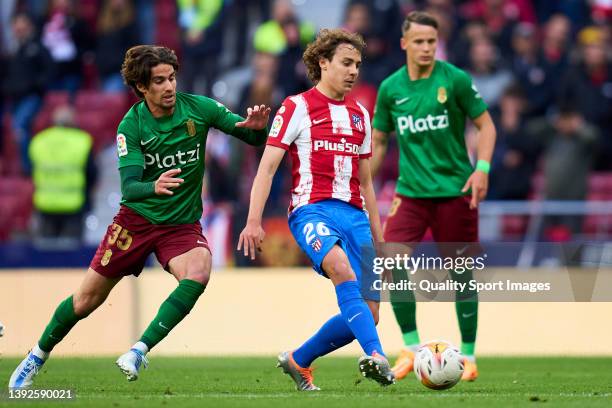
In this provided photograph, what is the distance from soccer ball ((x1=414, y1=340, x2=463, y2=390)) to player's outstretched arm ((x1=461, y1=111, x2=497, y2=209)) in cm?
178

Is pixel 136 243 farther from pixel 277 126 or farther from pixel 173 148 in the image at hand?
pixel 277 126

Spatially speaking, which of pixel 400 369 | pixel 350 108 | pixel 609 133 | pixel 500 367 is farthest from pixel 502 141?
pixel 350 108

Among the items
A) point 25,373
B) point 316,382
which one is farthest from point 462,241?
point 25,373

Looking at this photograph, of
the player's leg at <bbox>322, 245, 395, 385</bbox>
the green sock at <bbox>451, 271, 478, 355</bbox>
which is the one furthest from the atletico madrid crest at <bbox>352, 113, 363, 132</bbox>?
the green sock at <bbox>451, 271, 478, 355</bbox>

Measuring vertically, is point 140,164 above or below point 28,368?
above

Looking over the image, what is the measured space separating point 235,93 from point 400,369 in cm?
946

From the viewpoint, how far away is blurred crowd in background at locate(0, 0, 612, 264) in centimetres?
1620

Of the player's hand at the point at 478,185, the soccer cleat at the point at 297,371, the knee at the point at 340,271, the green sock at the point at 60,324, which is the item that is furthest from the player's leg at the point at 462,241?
the green sock at the point at 60,324

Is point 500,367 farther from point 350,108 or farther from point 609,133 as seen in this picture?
point 609,133

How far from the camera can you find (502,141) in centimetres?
1644

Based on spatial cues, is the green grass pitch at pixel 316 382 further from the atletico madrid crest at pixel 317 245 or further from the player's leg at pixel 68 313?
the atletico madrid crest at pixel 317 245

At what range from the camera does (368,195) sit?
8.95 m

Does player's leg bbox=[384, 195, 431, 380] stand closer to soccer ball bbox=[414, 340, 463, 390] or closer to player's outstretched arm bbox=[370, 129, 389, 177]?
player's outstretched arm bbox=[370, 129, 389, 177]

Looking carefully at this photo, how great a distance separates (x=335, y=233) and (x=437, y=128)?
2.15m
